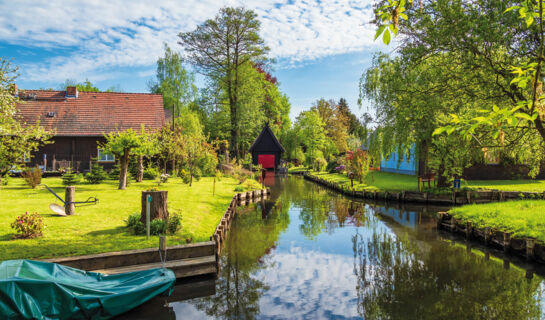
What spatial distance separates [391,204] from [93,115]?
2428 centimetres

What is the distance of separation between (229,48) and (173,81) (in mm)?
17612

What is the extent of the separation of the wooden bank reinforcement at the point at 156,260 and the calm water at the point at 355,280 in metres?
0.39

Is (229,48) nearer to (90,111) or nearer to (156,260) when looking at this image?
(90,111)

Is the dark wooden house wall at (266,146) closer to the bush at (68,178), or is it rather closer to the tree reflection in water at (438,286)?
the bush at (68,178)

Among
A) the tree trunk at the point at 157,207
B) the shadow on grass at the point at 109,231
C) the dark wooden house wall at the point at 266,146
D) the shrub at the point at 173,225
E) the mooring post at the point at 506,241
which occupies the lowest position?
the mooring post at the point at 506,241

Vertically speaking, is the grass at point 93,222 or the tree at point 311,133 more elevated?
the tree at point 311,133

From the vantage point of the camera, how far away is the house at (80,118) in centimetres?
2567

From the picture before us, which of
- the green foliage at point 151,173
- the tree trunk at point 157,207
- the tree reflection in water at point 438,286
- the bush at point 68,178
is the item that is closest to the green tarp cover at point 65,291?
the tree trunk at point 157,207

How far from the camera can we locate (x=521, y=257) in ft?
33.6

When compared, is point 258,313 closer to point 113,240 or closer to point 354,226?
point 113,240

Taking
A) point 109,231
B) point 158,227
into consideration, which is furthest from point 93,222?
point 158,227

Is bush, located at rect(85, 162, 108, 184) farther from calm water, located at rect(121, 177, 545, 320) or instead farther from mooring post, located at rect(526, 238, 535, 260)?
mooring post, located at rect(526, 238, 535, 260)

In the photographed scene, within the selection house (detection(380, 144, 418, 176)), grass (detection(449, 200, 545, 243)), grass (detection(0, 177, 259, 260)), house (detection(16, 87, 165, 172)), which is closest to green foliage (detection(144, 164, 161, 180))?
house (detection(16, 87, 165, 172))

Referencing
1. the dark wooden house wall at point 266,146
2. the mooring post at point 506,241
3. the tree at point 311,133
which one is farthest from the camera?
the tree at point 311,133
